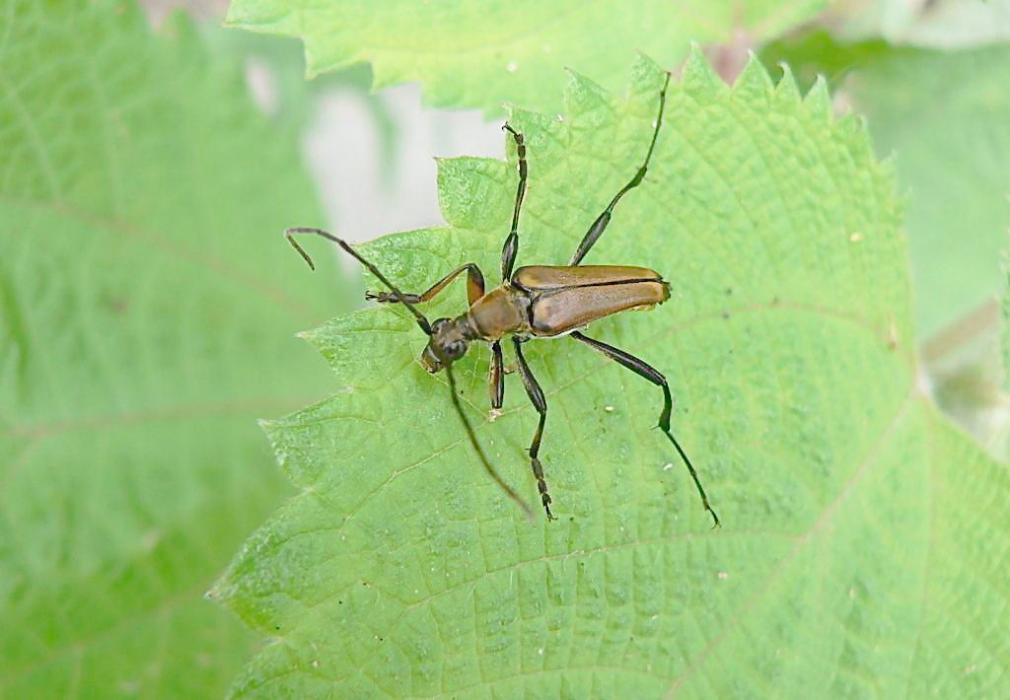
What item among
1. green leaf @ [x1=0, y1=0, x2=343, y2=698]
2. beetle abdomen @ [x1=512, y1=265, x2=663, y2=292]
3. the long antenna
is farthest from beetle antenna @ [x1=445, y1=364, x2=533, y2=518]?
green leaf @ [x1=0, y1=0, x2=343, y2=698]

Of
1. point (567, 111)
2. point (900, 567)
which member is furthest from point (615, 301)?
point (900, 567)

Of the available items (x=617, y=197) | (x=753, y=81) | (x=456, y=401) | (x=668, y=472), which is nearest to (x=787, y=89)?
Result: (x=753, y=81)

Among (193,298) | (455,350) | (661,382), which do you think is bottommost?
(661,382)

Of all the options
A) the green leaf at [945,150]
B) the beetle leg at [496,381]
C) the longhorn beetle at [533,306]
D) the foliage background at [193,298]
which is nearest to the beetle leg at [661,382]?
the longhorn beetle at [533,306]

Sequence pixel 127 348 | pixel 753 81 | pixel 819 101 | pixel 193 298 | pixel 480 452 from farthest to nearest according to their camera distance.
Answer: pixel 193 298 < pixel 127 348 < pixel 819 101 < pixel 753 81 < pixel 480 452

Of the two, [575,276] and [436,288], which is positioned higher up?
[575,276]

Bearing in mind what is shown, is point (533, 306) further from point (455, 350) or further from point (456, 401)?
point (456, 401)

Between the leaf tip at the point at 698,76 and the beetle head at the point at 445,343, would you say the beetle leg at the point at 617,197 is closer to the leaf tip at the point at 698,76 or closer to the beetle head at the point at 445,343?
the leaf tip at the point at 698,76
